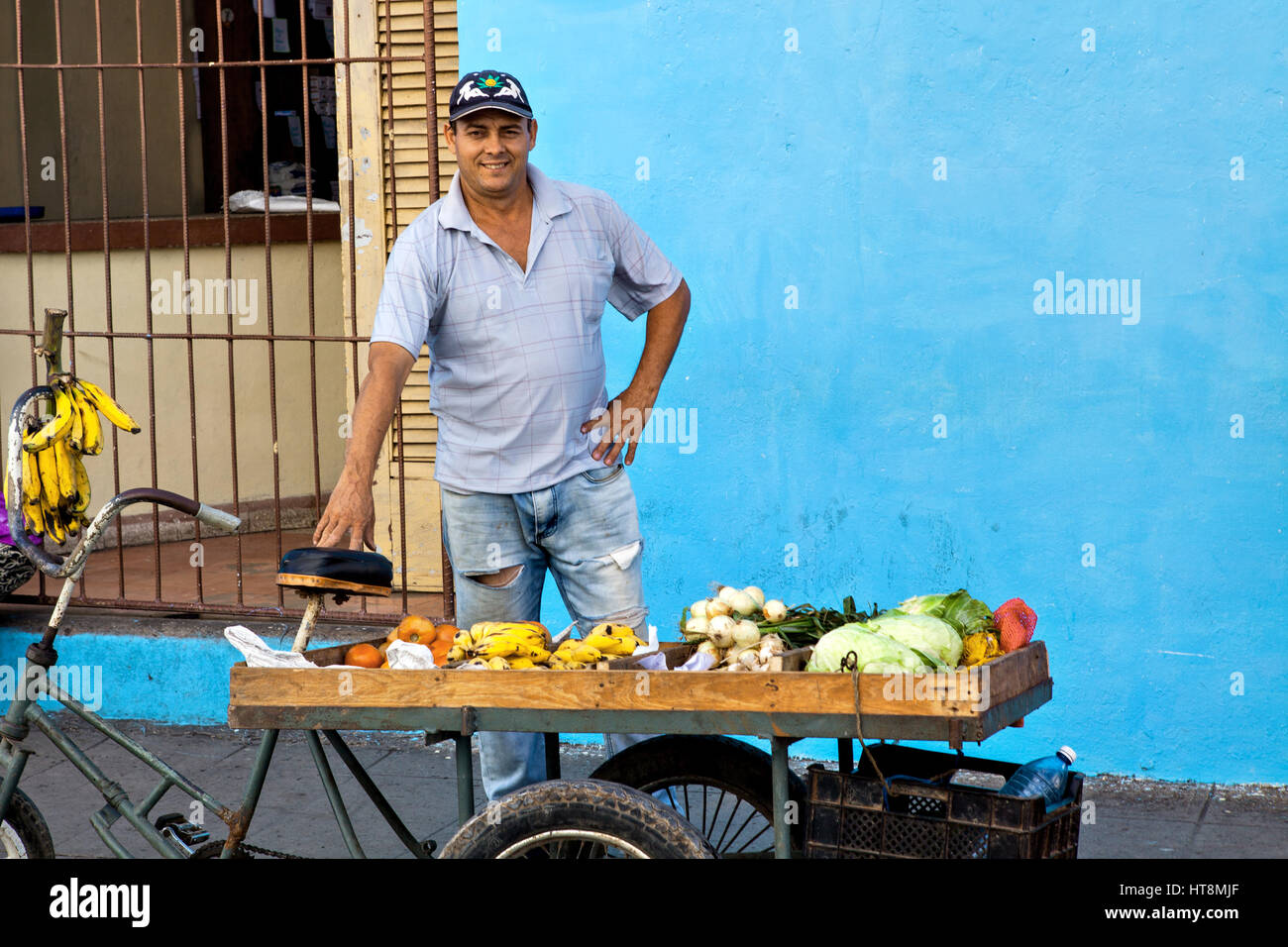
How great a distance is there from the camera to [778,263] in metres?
5.25

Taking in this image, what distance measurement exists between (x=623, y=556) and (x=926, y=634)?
1.05 metres

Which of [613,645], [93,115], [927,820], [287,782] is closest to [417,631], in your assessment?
[613,645]

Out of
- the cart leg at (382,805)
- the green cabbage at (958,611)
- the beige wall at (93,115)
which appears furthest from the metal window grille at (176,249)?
the green cabbage at (958,611)

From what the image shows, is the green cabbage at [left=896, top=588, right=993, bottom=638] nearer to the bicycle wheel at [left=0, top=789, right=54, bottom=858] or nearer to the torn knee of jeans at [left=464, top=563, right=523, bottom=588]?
the torn knee of jeans at [left=464, top=563, right=523, bottom=588]

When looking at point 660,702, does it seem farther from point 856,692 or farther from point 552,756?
point 552,756

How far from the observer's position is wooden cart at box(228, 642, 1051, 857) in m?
2.89

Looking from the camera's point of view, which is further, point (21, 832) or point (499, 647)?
point (21, 832)

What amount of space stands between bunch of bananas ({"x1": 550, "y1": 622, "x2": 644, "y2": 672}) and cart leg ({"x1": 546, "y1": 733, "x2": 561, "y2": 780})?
379 mm

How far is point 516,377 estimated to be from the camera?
12.7 ft

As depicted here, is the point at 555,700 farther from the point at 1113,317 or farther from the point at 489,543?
the point at 1113,317

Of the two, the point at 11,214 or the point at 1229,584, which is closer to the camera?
the point at 1229,584

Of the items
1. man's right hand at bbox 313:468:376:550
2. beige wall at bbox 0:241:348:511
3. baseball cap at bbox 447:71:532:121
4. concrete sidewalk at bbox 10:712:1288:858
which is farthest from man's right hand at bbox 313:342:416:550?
beige wall at bbox 0:241:348:511
